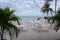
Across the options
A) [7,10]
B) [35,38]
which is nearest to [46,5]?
[35,38]

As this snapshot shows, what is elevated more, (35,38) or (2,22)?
(2,22)

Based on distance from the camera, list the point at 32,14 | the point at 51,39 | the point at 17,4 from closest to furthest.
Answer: the point at 51,39
the point at 32,14
the point at 17,4

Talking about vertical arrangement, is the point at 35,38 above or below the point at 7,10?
below

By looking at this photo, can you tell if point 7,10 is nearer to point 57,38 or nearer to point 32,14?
point 57,38

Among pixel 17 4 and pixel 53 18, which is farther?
pixel 17 4

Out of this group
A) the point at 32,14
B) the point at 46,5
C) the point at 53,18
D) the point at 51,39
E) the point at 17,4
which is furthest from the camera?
the point at 17,4

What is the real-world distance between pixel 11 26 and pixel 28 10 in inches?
1146

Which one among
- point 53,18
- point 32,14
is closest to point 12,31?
point 53,18

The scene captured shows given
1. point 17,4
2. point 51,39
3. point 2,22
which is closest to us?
point 2,22

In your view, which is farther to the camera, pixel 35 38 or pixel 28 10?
pixel 28 10

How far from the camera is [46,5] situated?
22.8 meters

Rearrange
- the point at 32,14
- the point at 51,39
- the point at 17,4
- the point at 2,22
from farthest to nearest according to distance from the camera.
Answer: the point at 17,4, the point at 32,14, the point at 51,39, the point at 2,22

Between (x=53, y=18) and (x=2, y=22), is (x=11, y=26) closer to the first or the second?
(x=2, y=22)

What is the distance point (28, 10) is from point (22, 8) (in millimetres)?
1206
